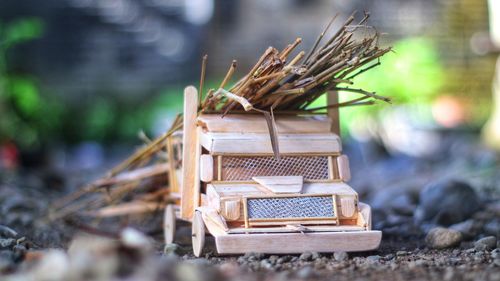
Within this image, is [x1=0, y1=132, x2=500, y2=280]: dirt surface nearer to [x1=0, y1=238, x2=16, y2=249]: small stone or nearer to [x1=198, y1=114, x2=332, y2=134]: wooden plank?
[x1=0, y1=238, x2=16, y2=249]: small stone

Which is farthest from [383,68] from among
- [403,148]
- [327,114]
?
[327,114]

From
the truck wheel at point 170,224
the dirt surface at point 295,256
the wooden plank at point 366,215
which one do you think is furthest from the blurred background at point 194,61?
the wooden plank at point 366,215

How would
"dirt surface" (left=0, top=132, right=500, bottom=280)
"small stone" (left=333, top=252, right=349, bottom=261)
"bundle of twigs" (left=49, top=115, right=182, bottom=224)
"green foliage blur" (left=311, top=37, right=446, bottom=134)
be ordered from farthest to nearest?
"green foliage blur" (left=311, top=37, right=446, bottom=134) < "bundle of twigs" (left=49, top=115, right=182, bottom=224) < "small stone" (left=333, top=252, right=349, bottom=261) < "dirt surface" (left=0, top=132, right=500, bottom=280)

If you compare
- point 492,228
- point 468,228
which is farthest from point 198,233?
point 492,228

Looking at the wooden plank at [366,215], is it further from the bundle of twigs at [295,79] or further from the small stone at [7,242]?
the small stone at [7,242]

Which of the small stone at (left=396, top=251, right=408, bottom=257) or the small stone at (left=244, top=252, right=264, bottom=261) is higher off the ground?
the small stone at (left=244, top=252, right=264, bottom=261)

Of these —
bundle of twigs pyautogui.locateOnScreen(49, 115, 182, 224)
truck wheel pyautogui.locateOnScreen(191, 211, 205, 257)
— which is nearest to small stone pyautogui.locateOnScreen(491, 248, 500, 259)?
truck wheel pyautogui.locateOnScreen(191, 211, 205, 257)

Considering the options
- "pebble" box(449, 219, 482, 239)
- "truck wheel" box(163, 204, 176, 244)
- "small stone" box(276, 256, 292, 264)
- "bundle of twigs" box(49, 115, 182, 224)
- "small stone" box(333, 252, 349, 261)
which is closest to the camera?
"small stone" box(276, 256, 292, 264)

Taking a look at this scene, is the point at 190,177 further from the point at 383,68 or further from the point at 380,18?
the point at 380,18
